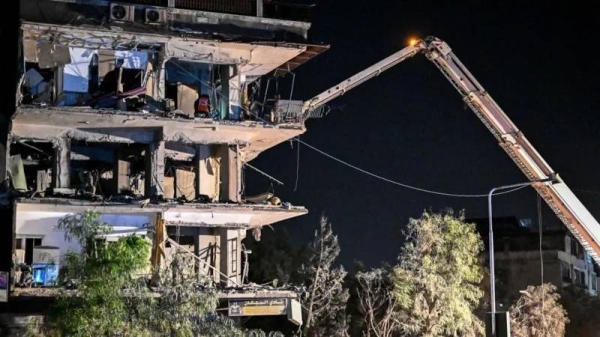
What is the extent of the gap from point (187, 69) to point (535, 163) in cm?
1732

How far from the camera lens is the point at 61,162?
39344 millimetres

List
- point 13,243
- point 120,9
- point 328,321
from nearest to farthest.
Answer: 1. point 13,243
2. point 120,9
3. point 328,321

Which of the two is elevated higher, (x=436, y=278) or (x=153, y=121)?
(x=153, y=121)

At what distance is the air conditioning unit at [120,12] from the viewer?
129 feet

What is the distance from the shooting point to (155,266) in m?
37.1

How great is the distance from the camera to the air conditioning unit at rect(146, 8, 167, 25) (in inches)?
1578

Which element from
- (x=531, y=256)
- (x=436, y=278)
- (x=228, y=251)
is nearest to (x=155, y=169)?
(x=228, y=251)

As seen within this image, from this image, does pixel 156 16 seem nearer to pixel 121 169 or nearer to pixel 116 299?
pixel 121 169

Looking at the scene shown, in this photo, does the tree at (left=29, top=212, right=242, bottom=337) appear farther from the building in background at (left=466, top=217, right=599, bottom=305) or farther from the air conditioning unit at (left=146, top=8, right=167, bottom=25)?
the building in background at (left=466, top=217, right=599, bottom=305)

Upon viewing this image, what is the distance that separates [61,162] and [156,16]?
7464mm

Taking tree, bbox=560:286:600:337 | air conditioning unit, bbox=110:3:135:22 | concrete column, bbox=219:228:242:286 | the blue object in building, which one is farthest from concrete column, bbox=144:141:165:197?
tree, bbox=560:286:600:337

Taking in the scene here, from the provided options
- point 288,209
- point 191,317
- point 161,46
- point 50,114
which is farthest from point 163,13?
point 191,317

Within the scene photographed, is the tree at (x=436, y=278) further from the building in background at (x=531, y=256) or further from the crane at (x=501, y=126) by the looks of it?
the building in background at (x=531, y=256)

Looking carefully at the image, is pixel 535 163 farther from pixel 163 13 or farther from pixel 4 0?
pixel 4 0
